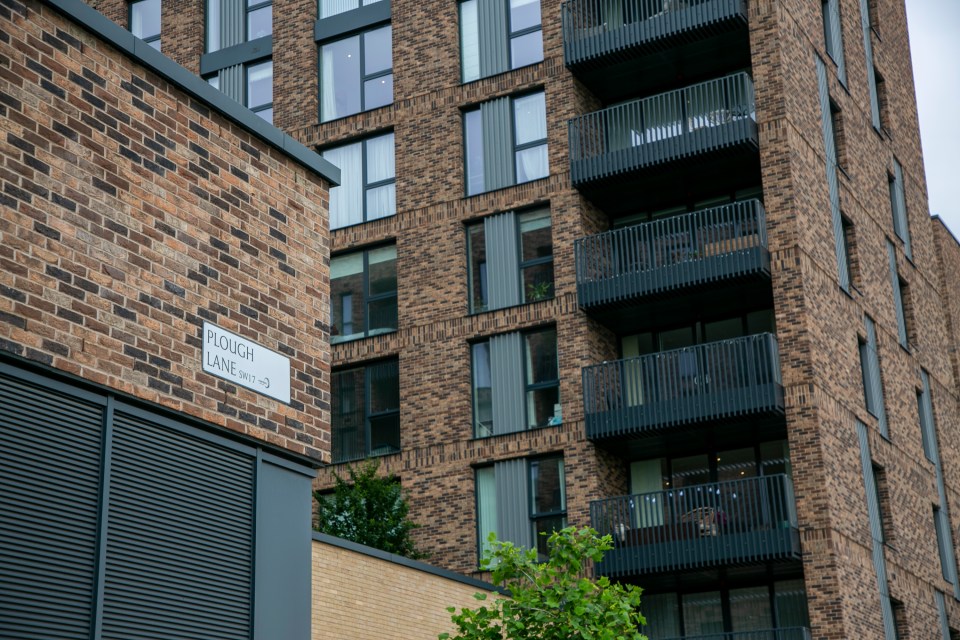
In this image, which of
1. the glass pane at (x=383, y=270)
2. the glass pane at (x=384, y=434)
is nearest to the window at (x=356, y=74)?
the glass pane at (x=383, y=270)

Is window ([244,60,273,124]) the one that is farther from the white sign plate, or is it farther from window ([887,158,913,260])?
the white sign plate

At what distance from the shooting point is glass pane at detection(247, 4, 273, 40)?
37419mm

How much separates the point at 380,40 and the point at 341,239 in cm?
552

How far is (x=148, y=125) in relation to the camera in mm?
10812

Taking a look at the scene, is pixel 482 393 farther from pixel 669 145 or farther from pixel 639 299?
pixel 669 145

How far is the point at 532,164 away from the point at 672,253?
4.40 meters

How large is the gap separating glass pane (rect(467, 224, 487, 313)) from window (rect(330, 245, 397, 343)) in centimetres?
206

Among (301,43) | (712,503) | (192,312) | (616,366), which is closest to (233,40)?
(301,43)

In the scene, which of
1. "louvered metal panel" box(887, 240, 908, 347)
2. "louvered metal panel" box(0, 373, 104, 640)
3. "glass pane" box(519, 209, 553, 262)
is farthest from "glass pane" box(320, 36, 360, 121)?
"louvered metal panel" box(0, 373, 104, 640)

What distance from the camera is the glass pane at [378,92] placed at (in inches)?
1368

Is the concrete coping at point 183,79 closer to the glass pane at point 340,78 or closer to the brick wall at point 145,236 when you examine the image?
the brick wall at point 145,236

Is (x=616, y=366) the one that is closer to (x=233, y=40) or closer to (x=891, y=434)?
(x=891, y=434)

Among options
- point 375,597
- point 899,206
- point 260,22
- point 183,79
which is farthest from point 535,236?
point 183,79

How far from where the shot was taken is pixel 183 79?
36.6 feet
